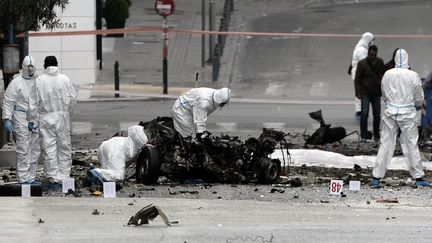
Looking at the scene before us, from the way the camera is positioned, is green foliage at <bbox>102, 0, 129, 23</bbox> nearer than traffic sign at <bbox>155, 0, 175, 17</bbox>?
No

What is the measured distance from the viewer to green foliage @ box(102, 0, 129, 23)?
33562 millimetres

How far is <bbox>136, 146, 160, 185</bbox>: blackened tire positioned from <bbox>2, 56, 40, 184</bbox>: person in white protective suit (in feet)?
3.93

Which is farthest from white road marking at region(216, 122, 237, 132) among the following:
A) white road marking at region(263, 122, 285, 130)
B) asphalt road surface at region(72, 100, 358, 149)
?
white road marking at region(263, 122, 285, 130)

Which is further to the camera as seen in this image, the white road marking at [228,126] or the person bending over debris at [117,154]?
the white road marking at [228,126]

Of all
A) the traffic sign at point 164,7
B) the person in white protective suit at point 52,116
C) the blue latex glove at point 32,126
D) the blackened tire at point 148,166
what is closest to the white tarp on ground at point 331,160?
the blackened tire at point 148,166

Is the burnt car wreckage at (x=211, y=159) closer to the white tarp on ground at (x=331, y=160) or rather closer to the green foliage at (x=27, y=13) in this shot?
the white tarp on ground at (x=331, y=160)

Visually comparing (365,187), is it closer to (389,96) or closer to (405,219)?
(389,96)

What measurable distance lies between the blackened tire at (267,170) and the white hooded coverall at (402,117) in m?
1.21

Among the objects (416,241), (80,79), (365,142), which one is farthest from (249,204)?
(80,79)

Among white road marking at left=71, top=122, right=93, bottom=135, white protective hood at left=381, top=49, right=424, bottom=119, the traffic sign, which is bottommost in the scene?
white road marking at left=71, top=122, right=93, bottom=135

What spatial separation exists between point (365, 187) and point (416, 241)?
386 centimetres

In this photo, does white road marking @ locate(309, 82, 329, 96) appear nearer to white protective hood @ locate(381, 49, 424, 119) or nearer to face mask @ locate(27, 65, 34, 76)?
white protective hood @ locate(381, 49, 424, 119)

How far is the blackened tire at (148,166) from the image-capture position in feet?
45.3

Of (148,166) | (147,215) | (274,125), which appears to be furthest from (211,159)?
(274,125)
